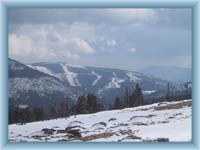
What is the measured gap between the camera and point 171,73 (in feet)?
42.5

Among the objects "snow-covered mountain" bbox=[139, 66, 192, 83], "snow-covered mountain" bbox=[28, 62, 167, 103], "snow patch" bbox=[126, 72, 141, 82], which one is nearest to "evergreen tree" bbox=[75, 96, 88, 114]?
"snow-covered mountain" bbox=[28, 62, 167, 103]

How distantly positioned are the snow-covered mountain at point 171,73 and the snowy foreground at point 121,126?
27cm

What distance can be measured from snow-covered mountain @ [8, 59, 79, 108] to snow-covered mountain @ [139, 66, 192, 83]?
931 millimetres

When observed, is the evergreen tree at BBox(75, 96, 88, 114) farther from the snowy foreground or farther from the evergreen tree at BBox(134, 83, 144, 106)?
the evergreen tree at BBox(134, 83, 144, 106)

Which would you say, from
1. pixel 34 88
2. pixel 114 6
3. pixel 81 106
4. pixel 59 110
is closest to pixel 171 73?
pixel 114 6

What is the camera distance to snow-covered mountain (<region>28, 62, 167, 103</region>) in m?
13.0

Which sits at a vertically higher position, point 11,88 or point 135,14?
point 135,14

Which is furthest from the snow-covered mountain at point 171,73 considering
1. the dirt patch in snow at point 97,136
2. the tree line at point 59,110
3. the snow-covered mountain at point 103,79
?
the dirt patch in snow at point 97,136

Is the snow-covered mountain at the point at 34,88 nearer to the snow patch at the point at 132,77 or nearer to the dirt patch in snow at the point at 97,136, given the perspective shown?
the dirt patch in snow at the point at 97,136

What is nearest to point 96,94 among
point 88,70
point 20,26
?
point 88,70

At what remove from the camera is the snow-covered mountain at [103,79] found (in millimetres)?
13008

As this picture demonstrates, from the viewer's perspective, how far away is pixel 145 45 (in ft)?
42.7

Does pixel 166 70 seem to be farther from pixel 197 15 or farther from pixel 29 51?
pixel 29 51

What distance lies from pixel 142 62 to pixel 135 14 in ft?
1.84
